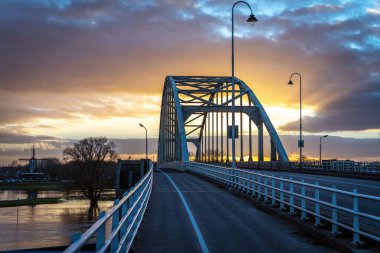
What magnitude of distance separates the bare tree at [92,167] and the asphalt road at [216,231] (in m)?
66.6

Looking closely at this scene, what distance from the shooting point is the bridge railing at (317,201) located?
1055 centimetres

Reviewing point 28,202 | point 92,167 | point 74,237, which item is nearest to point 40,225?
point 92,167

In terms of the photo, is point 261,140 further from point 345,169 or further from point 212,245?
point 212,245

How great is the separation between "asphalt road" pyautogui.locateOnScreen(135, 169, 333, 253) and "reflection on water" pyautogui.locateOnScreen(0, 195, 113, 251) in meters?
36.6

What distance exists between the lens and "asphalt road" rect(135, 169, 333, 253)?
11.3 metres

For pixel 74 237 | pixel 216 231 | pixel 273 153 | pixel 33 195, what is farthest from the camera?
pixel 33 195

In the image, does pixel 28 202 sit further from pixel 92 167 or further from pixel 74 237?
pixel 74 237

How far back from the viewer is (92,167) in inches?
4035

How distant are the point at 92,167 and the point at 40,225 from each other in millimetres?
29048

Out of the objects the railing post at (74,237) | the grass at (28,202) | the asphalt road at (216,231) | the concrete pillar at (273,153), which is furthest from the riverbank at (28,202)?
the railing post at (74,237)

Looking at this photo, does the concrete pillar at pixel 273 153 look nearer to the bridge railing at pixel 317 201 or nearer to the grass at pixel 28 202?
the bridge railing at pixel 317 201

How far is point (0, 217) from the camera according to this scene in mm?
88938

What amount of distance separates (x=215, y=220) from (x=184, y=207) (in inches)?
174

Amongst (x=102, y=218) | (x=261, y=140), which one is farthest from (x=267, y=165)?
(x=102, y=218)
